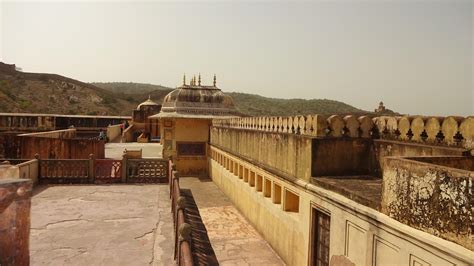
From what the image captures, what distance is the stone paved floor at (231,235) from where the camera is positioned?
29.5 feet

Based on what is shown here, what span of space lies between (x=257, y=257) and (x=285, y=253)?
84 cm

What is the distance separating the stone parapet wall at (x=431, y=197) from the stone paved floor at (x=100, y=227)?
3.81 metres

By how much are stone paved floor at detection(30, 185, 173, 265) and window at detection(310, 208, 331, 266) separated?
108 inches

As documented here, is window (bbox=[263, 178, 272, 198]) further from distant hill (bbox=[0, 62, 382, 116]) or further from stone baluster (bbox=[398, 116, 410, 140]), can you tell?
distant hill (bbox=[0, 62, 382, 116])

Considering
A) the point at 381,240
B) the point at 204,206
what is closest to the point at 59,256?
the point at 381,240

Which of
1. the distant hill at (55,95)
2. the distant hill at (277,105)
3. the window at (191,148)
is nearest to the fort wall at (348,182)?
the window at (191,148)

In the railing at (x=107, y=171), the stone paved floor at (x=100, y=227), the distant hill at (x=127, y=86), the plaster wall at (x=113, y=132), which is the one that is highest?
the distant hill at (x=127, y=86)

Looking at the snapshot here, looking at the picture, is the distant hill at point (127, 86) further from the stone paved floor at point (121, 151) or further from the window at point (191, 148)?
the window at point (191, 148)

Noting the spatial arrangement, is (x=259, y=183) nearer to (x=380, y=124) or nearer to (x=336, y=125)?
(x=336, y=125)

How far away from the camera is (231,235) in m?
10.9

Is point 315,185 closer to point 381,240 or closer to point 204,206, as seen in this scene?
point 381,240

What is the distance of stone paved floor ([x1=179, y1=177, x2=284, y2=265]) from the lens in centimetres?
898

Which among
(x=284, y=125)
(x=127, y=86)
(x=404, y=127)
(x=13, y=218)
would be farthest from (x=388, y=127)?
(x=127, y=86)

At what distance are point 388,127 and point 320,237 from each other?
245 cm
